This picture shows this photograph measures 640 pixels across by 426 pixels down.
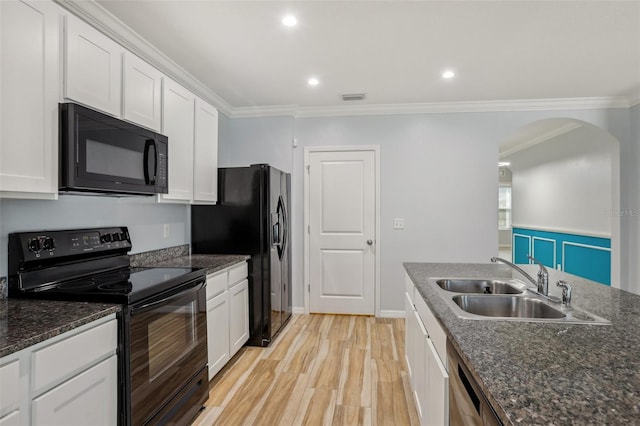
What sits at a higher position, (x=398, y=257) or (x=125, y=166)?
(x=125, y=166)

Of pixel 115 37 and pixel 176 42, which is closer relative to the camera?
pixel 115 37

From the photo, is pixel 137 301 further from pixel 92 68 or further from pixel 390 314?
pixel 390 314

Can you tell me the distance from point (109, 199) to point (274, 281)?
1.67 meters

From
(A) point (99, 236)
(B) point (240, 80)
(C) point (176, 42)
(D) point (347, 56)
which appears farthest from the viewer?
(B) point (240, 80)

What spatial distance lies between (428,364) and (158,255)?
2.23 m

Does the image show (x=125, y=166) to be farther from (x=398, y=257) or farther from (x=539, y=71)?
(x=539, y=71)

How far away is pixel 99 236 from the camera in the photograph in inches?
86.9

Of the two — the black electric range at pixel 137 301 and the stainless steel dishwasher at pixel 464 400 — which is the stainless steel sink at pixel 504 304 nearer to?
the stainless steel dishwasher at pixel 464 400

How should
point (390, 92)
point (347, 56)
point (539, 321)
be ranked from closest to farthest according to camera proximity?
1. point (539, 321)
2. point (347, 56)
3. point (390, 92)

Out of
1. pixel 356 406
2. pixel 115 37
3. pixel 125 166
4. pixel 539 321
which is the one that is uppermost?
pixel 115 37

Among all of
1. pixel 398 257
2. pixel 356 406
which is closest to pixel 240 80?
pixel 398 257

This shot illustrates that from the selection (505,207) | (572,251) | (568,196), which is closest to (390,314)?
(572,251)

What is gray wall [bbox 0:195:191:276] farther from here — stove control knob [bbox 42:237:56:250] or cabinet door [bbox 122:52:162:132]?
cabinet door [bbox 122:52:162:132]

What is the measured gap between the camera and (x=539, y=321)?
1.29 metres
